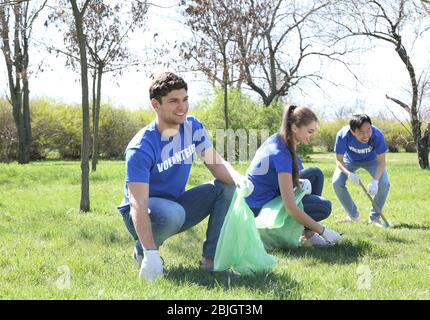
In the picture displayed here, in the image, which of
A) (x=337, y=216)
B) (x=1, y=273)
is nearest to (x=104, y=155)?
(x=337, y=216)

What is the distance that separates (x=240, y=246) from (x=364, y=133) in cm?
268

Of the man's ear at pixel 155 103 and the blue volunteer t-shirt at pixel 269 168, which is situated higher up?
the man's ear at pixel 155 103

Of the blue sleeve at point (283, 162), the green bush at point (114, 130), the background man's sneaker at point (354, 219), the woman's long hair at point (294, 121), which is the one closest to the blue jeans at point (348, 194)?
the background man's sneaker at point (354, 219)

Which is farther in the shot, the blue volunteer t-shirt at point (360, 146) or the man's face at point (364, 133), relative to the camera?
the blue volunteer t-shirt at point (360, 146)

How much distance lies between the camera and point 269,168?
4.04 meters

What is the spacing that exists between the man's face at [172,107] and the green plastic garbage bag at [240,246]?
58 centimetres

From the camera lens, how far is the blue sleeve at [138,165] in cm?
304

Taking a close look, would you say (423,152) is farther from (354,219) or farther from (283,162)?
(283,162)

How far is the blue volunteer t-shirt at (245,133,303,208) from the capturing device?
12.6 ft

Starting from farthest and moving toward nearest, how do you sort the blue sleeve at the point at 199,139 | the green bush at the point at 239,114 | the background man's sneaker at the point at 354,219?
the green bush at the point at 239,114 < the background man's sneaker at the point at 354,219 < the blue sleeve at the point at 199,139

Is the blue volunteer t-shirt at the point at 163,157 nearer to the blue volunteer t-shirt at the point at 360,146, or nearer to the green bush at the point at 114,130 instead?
the blue volunteer t-shirt at the point at 360,146

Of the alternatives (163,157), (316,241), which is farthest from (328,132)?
(163,157)

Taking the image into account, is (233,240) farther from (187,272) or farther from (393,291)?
(393,291)

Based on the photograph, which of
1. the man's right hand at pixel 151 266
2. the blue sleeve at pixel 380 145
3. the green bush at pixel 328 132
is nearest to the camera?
the man's right hand at pixel 151 266
